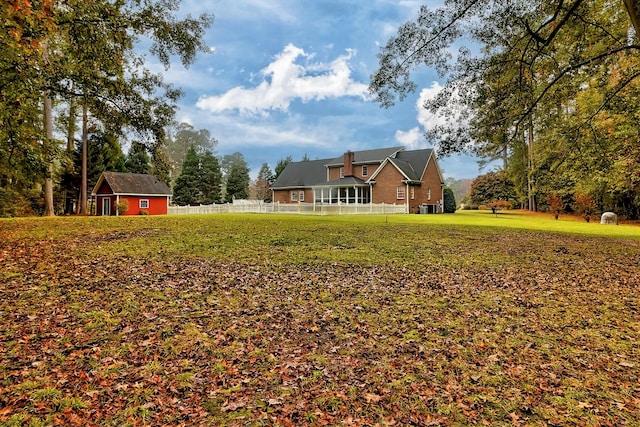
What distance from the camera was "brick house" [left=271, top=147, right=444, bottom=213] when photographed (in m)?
34.9

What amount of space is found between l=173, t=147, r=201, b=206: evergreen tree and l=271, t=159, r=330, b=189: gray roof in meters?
12.0

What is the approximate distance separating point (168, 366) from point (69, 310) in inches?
91.3

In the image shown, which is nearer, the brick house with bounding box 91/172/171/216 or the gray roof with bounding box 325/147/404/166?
the brick house with bounding box 91/172/171/216

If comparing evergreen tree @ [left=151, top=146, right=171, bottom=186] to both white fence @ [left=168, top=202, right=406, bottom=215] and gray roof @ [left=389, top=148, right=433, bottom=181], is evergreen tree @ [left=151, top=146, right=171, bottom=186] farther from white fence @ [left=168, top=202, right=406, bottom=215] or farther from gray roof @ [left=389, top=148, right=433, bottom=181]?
gray roof @ [left=389, top=148, right=433, bottom=181]

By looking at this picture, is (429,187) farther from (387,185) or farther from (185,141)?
(185,141)

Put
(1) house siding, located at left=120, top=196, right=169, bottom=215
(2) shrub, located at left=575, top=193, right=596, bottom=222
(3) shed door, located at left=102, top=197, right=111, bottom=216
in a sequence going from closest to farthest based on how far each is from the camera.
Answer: (2) shrub, located at left=575, top=193, right=596, bottom=222 → (3) shed door, located at left=102, top=197, right=111, bottom=216 → (1) house siding, located at left=120, top=196, right=169, bottom=215

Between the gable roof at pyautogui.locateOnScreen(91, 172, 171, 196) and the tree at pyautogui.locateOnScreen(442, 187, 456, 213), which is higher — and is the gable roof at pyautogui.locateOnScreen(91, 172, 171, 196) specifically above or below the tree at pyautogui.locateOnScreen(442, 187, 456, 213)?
above

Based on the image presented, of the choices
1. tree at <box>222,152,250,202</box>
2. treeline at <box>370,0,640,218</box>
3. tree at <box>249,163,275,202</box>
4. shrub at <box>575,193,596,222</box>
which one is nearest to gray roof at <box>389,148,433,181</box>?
shrub at <box>575,193,596,222</box>

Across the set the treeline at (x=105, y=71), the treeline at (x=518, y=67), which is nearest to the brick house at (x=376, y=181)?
the treeline at (x=518, y=67)

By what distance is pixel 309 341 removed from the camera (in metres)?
4.42

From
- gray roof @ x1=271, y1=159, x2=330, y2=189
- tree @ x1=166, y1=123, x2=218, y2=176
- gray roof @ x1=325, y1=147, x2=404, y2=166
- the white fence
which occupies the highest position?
tree @ x1=166, y1=123, x2=218, y2=176

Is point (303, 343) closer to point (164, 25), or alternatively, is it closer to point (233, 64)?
point (164, 25)

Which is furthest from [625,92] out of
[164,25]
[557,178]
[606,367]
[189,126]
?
[189,126]

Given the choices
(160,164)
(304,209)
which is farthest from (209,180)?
(160,164)
